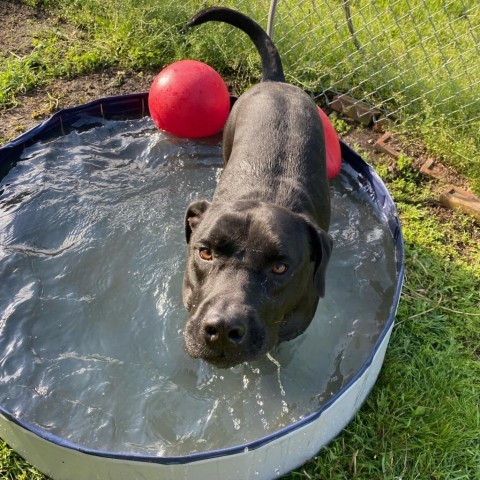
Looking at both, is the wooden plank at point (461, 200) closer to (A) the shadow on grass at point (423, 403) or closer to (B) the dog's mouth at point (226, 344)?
(A) the shadow on grass at point (423, 403)

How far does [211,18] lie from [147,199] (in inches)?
65.5

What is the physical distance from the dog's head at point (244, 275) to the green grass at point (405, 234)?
36.8 inches

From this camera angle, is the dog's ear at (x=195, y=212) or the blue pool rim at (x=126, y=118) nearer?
the dog's ear at (x=195, y=212)

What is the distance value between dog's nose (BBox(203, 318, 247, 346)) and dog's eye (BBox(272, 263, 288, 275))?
0.40 metres

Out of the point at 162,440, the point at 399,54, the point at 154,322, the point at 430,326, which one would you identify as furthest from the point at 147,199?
the point at 399,54

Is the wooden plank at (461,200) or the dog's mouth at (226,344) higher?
the dog's mouth at (226,344)

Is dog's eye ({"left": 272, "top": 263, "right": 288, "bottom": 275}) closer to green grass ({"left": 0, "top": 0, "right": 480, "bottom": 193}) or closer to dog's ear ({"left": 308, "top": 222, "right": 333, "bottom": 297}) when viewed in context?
dog's ear ({"left": 308, "top": 222, "right": 333, "bottom": 297})

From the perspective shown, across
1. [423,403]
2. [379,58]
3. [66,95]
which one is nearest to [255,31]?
[379,58]

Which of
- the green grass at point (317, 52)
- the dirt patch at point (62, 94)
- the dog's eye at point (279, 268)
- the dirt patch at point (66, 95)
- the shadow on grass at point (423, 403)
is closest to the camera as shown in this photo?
the dog's eye at point (279, 268)

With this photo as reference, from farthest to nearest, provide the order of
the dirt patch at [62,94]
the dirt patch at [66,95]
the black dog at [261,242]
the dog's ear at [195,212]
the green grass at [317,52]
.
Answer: the green grass at [317,52], the dirt patch at [62,94], the dirt patch at [66,95], the dog's ear at [195,212], the black dog at [261,242]

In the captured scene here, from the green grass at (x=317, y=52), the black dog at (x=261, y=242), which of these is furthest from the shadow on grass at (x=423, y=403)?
the green grass at (x=317, y=52)

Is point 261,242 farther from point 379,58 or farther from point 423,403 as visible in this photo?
point 379,58

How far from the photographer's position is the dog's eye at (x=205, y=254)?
10.6ft

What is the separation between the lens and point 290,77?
638 cm
